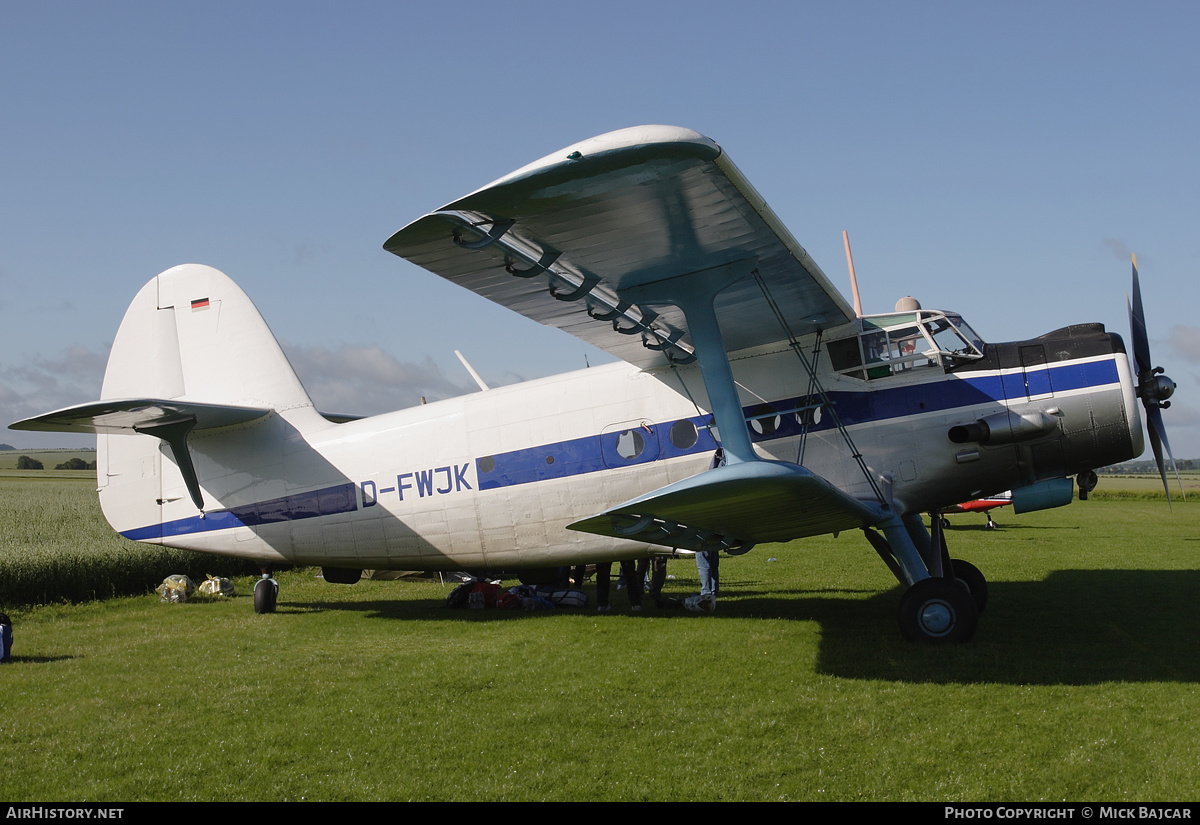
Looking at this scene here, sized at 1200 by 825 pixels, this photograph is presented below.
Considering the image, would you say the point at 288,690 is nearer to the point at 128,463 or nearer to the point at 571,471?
the point at 571,471

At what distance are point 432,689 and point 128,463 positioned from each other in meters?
6.97

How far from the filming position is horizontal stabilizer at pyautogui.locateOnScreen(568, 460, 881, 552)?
5586 mm

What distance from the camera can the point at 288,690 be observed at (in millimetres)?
6137

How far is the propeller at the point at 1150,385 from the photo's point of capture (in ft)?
25.4

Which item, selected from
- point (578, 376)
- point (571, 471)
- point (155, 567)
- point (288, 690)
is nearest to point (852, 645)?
point (571, 471)

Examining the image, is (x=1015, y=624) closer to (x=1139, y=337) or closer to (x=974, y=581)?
(x=974, y=581)

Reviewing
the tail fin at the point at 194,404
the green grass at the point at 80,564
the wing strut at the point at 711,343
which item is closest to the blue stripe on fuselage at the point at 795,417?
the wing strut at the point at 711,343

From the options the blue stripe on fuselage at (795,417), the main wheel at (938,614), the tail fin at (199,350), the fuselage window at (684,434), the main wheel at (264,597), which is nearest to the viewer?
the main wheel at (938,614)

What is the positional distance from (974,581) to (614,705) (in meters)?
5.44

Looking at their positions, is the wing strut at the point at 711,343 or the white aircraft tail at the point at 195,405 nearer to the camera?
the wing strut at the point at 711,343

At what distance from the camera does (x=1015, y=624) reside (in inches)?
318

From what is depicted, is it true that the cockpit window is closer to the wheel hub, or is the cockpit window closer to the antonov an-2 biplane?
the antonov an-2 biplane

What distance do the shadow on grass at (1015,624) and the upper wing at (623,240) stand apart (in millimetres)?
3151

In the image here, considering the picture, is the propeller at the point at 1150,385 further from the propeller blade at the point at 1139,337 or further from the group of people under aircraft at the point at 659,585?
the group of people under aircraft at the point at 659,585
